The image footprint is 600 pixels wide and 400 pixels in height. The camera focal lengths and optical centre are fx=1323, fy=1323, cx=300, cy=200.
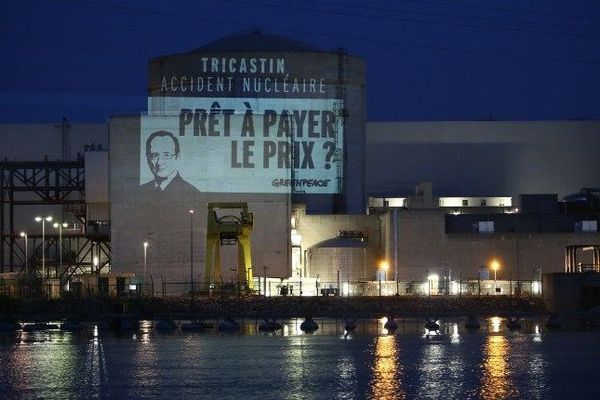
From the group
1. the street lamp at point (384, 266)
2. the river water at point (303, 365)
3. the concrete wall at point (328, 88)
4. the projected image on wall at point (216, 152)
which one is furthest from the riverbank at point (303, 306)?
the concrete wall at point (328, 88)

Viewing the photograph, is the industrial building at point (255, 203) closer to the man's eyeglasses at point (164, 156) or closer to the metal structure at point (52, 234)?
the man's eyeglasses at point (164, 156)

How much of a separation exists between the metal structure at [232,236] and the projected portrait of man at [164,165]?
634 centimetres

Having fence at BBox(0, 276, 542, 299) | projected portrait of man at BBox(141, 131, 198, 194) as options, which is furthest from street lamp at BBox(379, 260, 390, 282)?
projected portrait of man at BBox(141, 131, 198, 194)

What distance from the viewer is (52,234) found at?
94125 millimetres

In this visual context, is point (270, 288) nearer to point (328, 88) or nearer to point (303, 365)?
point (328, 88)

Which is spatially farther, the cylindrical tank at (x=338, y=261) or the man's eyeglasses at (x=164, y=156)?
the cylindrical tank at (x=338, y=261)

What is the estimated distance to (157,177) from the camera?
84.0m

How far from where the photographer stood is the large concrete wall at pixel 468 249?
Answer: 8075 cm

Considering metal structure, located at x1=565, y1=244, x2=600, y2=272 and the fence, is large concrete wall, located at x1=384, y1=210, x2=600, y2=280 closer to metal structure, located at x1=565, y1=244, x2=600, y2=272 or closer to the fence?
metal structure, located at x1=565, y1=244, x2=600, y2=272

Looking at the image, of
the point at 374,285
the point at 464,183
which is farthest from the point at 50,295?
the point at 464,183

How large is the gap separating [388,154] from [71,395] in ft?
253

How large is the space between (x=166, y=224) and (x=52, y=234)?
14.2 m

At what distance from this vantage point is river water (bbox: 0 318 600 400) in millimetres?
34531

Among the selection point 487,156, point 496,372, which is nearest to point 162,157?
point 487,156
